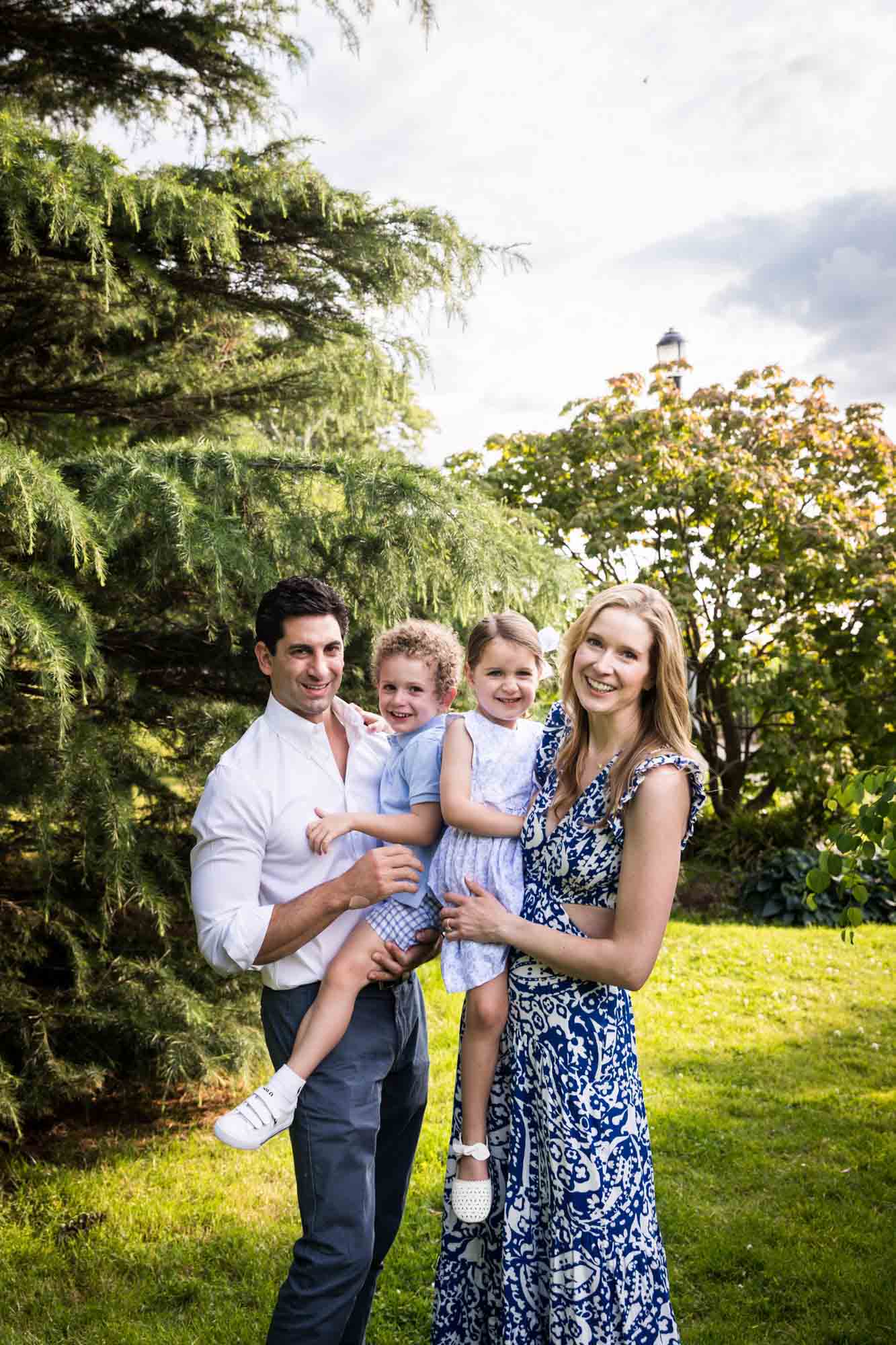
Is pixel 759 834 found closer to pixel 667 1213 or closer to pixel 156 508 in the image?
pixel 667 1213

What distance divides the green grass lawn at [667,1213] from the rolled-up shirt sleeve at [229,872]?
177 cm

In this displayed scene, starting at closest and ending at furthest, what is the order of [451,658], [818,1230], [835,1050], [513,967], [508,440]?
[513,967], [451,658], [818,1230], [835,1050], [508,440]

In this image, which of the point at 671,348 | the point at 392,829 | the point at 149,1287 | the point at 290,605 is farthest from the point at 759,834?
the point at 290,605

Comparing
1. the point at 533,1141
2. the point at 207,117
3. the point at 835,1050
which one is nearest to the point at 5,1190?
the point at 533,1141

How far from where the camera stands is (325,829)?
2.31 meters

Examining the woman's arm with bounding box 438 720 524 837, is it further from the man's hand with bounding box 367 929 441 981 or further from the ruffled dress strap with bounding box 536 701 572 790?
the man's hand with bounding box 367 929 441 981

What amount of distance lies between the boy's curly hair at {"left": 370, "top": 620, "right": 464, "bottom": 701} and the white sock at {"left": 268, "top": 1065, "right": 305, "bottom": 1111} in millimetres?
1036

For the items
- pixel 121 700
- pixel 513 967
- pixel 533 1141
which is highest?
pixel 121 700

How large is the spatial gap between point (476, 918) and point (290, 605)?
32.9 inches

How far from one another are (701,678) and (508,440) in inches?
111

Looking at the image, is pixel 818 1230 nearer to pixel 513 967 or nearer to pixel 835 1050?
pixel 835 1050

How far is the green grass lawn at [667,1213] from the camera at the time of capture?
10.8 ft

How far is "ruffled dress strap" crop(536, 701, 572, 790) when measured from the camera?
242 cm

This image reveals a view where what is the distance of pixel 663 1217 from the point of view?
3893 millimetres
